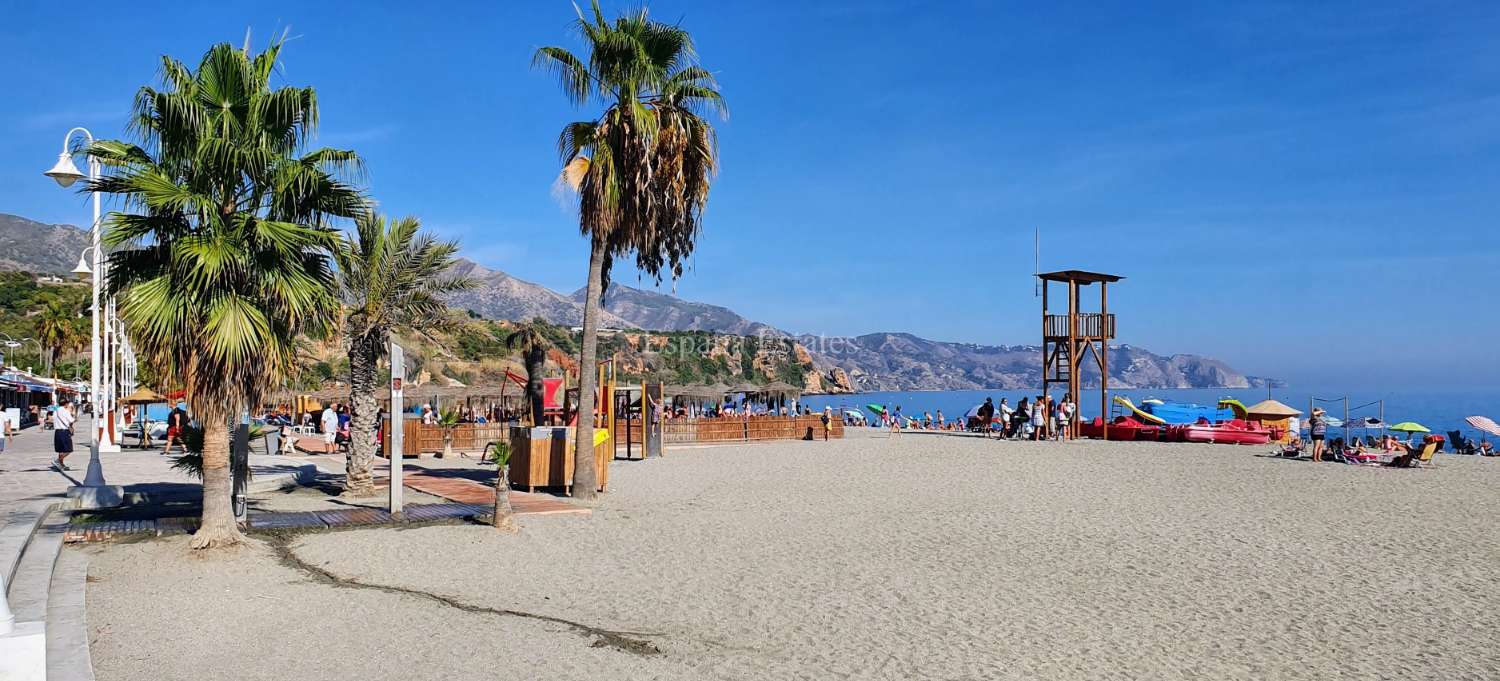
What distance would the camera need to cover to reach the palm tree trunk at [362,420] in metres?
14.4

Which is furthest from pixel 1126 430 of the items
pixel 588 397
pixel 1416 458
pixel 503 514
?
pixel 503 514

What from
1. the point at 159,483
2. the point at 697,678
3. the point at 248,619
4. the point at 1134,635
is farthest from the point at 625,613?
the point at 159,483

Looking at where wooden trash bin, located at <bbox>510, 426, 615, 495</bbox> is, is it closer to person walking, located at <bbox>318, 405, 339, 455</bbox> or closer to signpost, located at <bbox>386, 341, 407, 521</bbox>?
signpost, located at <bbox>386, 341, 407, 521</bbox>

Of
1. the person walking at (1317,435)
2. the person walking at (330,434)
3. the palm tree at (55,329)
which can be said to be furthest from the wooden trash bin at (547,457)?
the palm tree at (55,329)

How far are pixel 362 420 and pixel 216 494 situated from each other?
5015 millimetres

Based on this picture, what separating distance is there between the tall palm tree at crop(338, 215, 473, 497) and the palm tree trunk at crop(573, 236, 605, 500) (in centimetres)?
238

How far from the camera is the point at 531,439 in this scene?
49.7 feet

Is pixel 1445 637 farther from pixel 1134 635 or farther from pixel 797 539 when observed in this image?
pixel 797 539

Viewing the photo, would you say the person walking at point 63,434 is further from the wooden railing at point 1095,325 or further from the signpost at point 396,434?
the wooden railing at point 1095,325

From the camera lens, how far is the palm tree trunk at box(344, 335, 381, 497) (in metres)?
14.4

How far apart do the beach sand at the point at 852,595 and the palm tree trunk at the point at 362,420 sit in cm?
359

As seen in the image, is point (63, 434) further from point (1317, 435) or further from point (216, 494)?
point (1317, 435)

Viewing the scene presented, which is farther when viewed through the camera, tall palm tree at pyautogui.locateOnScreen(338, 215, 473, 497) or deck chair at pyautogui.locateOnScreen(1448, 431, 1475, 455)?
deck chair at pyautogui.locateOnScreen(1448, 431, 1475, 455)

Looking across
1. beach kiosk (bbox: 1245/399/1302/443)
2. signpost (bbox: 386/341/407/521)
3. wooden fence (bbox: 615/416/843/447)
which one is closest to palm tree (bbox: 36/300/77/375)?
wooden fence (bbox: 615/416/843/447)
